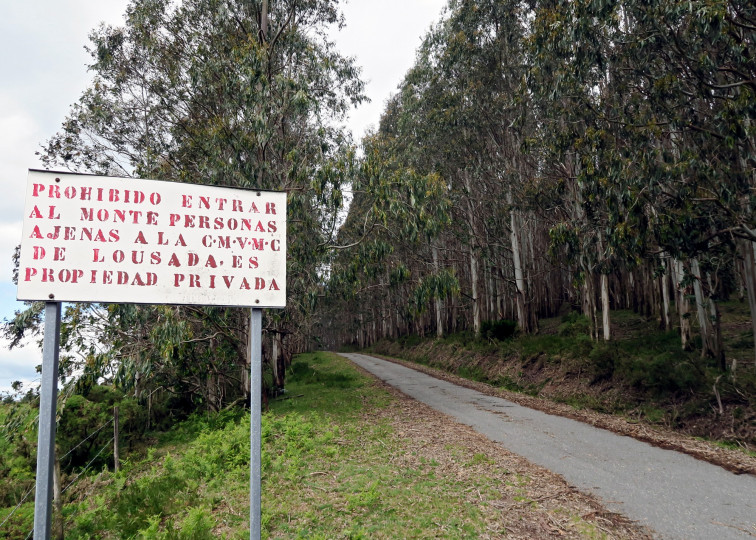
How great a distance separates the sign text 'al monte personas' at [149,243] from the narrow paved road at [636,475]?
15.3 ft

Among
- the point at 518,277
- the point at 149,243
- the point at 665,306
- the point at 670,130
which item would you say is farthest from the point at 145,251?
the point at 665,306

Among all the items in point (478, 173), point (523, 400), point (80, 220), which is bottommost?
point (523, 400)

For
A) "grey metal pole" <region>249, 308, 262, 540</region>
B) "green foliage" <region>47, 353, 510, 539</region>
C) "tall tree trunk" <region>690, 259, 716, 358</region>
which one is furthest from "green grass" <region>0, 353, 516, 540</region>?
"tall tree trunk" <region>690, 259, 716, 358</region>

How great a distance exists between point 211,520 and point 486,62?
1931 centimetres

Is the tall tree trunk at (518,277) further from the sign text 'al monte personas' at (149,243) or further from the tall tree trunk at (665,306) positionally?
the sign text 'al monte personas' at (149,243)

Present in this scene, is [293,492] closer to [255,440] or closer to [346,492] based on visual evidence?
[346,492]

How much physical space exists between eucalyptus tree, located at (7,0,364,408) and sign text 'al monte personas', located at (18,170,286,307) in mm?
5912

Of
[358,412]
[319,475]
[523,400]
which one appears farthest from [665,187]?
[319,475]

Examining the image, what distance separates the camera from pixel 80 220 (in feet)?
11.5

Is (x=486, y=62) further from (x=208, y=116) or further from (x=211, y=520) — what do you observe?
(x=211, y=520)

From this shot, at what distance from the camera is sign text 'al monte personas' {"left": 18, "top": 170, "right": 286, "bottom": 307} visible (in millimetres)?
3387

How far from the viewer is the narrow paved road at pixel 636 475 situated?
476 centimetres

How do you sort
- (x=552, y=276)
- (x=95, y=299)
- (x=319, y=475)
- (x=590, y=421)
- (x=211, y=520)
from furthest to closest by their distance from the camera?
(x=552, y=276) → (x=590, y=421) → (x=319, y=475) → (x=211, y=520) → (x=95, y=299)

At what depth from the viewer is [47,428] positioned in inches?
125
